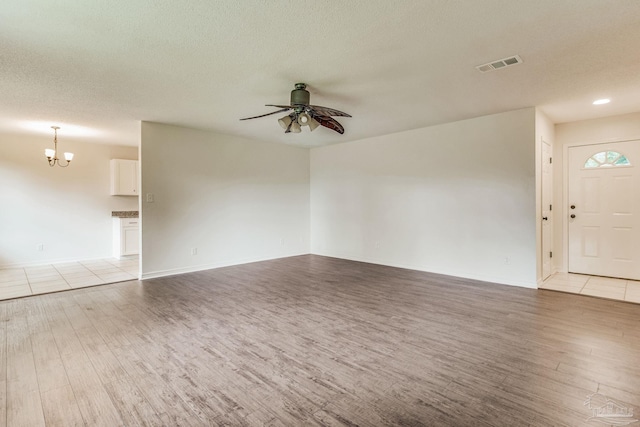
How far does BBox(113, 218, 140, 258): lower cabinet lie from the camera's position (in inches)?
267

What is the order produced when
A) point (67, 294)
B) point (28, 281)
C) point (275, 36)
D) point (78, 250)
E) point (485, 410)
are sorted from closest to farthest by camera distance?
1. point (485, 410)
2. point (275, 36)
3. point (67, 294)
4. point (28, 281)
5. point (78, 250)

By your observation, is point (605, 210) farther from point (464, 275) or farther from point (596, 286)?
point (464, 275)

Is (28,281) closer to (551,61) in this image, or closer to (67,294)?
(67,294)

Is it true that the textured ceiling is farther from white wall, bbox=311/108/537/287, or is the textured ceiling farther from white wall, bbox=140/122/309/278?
white wall, bbox=140/122/309/278

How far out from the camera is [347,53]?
8.93 feet

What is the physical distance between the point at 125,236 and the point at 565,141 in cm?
870

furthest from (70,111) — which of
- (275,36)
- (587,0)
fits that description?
(587,0)

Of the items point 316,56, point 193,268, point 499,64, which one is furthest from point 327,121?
point 193,268

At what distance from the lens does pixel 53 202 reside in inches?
250

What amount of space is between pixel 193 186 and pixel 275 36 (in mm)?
3808

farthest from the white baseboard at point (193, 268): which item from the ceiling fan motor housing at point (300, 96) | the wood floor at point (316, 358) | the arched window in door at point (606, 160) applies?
the arched window in door at point (606, 160)

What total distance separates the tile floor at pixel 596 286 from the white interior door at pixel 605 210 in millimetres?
243

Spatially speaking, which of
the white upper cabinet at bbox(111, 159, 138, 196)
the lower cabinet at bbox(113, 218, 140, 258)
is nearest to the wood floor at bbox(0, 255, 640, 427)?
the lower cabinet at bbox(113, 218, 140, 258)

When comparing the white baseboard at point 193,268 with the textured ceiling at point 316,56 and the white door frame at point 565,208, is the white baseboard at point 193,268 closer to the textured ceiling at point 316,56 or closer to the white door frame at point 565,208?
the textured ceiling at point 316,56
